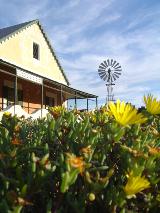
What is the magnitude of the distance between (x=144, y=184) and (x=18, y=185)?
0.50 m

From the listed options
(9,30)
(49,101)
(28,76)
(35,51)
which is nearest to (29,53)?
(35,51)

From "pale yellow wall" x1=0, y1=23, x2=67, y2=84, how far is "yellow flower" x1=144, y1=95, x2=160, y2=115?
21960mm

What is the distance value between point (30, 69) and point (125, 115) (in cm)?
2450

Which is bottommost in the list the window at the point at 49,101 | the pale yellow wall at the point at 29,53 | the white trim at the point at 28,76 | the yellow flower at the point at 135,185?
the yellow flower at the point at 135,185

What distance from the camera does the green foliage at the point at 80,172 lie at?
1.54 meters

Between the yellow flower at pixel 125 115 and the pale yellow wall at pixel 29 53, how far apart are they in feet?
72.8

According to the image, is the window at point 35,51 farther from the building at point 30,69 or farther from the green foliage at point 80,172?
the green foliage at point 80,172

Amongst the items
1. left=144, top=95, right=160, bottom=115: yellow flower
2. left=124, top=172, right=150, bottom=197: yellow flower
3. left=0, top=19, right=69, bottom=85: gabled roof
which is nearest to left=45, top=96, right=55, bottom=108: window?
left=0, top=19, right=69, bottom=85: gabled roof

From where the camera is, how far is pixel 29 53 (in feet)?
86.4

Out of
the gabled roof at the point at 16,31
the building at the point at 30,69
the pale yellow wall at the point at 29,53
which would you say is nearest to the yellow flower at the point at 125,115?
the building at the point at 30,69

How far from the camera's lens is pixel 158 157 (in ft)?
6.08

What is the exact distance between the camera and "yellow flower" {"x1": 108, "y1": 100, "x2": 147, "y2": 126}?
1.83 m

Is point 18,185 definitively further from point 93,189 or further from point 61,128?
point 61,128

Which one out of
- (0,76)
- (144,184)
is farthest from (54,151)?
(0,76)
